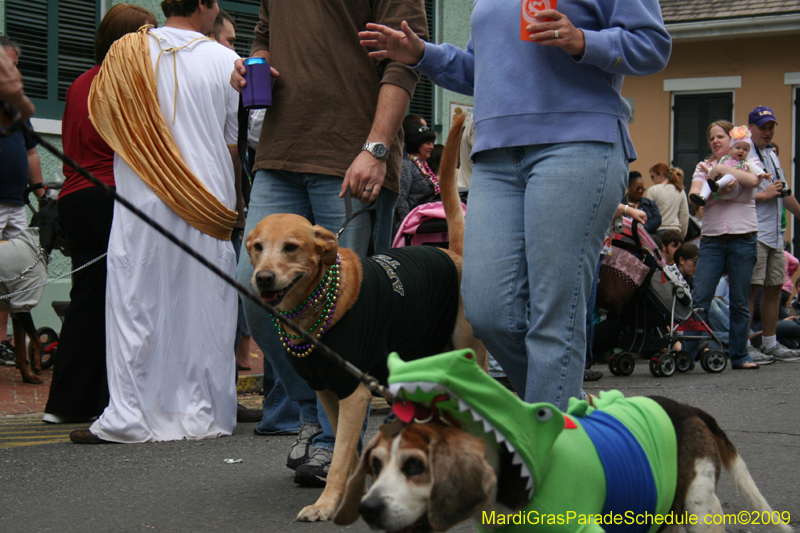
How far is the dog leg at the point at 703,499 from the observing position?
2.17m

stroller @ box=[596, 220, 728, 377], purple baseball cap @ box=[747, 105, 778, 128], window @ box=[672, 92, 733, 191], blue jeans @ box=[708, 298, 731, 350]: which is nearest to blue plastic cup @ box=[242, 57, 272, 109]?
stroller @ box=[596, 220, 728, 377]

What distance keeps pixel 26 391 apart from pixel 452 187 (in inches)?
160

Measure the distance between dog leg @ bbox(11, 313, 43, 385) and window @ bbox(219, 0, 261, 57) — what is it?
4.76 metres

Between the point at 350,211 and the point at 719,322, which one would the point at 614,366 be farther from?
the point at 350,211

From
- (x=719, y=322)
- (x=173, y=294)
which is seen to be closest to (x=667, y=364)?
(x=719, y=322)

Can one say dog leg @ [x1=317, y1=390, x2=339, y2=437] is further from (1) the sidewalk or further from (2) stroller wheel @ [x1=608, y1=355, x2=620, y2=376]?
(2) stroller wheel @ [x1=608, y1=355, x2=620, y2=376]

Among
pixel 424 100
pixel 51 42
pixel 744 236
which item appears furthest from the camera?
pixel 424 100

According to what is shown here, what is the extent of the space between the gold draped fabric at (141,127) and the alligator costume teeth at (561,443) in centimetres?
291

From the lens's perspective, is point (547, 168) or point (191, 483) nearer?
point (547, 168)

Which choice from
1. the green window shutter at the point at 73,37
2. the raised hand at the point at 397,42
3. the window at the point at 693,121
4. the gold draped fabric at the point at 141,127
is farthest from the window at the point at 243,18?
the window at the point at 693,121

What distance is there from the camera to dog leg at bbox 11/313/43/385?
6.38 m

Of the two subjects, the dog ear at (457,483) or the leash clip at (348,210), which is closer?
the dog ear at (457,483)

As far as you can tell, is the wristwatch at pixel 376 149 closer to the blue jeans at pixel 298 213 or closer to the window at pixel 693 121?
the blue jeans at pixel 298 213

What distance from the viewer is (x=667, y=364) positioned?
7770 millimetres
